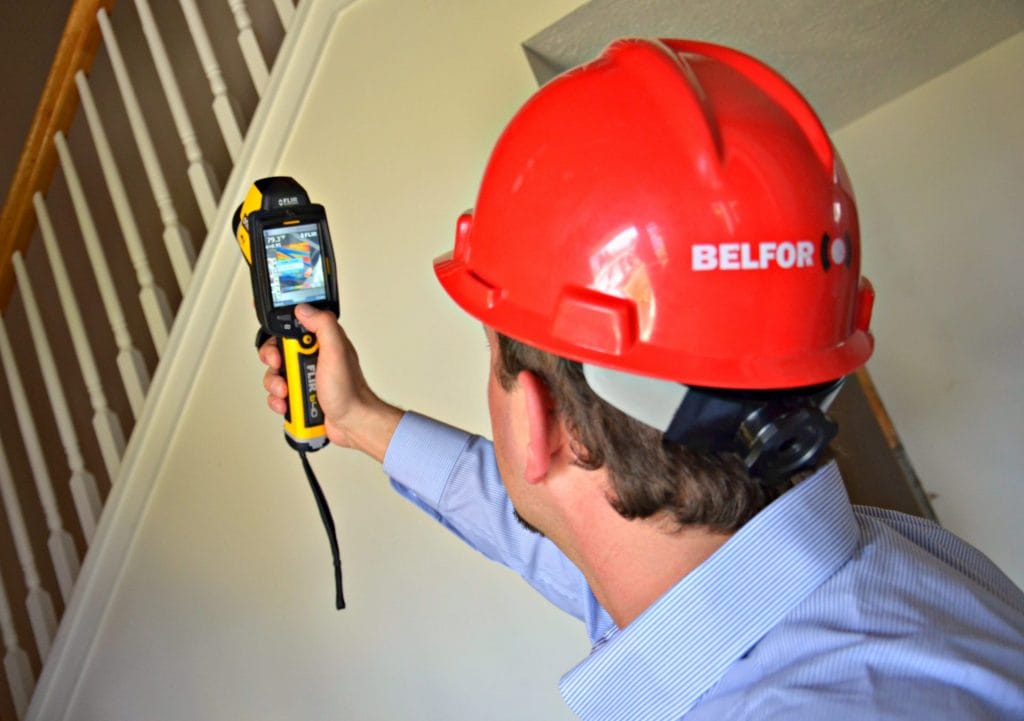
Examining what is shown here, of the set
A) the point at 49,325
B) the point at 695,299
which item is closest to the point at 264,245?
the point at 695,299

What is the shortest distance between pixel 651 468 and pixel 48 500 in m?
1.97

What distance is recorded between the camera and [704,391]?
2.71ft

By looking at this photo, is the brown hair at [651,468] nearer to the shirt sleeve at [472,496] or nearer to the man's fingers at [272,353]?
the shirt sleeve at [472,496]

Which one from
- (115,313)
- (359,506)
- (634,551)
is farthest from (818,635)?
(115,313)

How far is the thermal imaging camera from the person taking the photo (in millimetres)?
1294

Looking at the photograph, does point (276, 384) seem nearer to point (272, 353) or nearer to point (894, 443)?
point (272, 353)

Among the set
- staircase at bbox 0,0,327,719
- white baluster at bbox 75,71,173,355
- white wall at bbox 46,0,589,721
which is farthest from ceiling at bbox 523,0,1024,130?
white baluster at bbox 75,71,173,355

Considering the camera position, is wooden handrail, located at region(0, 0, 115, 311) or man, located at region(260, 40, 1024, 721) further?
wooden handrail, located at region(0, 0, 115, 311)

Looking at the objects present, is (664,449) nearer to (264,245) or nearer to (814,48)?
(264,245)

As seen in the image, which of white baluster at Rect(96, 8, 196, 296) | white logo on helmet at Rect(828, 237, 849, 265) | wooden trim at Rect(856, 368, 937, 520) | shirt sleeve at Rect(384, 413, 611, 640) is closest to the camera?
white logo on helmet at Rect(828, 237, 849, 265)

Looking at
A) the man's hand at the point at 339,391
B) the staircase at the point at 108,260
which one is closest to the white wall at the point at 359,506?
the staircase at the point at 108,260

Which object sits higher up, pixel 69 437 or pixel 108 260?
pixel 108 260

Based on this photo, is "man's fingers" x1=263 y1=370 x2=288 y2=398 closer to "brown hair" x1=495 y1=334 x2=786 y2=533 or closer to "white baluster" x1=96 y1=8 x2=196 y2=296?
"brown hair" x1=495 y1=334 x2=786 y2=533

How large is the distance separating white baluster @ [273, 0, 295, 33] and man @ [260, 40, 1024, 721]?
4.45 ft
